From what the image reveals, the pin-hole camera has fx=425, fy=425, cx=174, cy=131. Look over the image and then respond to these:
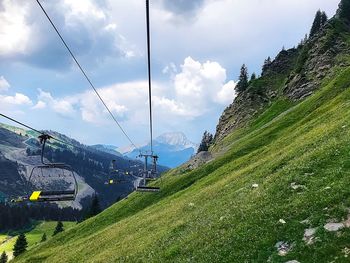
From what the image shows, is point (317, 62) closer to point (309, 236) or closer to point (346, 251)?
point (309, 236)

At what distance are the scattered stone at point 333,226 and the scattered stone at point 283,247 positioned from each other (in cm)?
225

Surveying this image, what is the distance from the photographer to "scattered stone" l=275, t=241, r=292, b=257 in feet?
74.4

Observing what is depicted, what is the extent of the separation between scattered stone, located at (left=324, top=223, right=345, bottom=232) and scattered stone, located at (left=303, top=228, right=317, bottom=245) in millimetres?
706

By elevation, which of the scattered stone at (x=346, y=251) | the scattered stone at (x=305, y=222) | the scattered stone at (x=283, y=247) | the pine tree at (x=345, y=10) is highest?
the pine tree at (x=345, y=10)

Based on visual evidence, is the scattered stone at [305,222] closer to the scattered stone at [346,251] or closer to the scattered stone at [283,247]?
the scattered stone at [283,247]

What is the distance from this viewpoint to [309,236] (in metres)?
23.1

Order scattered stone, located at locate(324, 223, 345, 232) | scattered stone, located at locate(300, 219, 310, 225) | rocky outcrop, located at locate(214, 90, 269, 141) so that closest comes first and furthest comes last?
scattered stone, located at locate(324, 223, 345, 232) → scattered stone, located at locate(300, 219, 310, 225) → rocky outcrop, located at locate(214, 90, 269, 141)

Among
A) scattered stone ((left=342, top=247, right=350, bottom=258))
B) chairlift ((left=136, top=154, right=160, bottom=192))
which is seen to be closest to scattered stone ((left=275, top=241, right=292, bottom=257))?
scattered stone ((left=342, top=247, right=350, bottom=258))

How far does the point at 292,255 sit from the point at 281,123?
85.7 m

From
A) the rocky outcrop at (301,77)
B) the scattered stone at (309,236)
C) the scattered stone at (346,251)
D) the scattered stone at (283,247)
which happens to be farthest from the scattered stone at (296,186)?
the rocky outcrop at (301,77)

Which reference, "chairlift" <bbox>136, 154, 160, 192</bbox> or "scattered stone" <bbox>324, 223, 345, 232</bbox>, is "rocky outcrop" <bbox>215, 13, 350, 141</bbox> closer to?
"chairlift" <bbox>136, 154, 160, 192</bbox>

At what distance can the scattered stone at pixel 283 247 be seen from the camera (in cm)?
2267

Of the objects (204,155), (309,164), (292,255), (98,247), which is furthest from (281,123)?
(292,255)

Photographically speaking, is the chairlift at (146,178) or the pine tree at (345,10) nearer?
the chairlift at (146,178)
